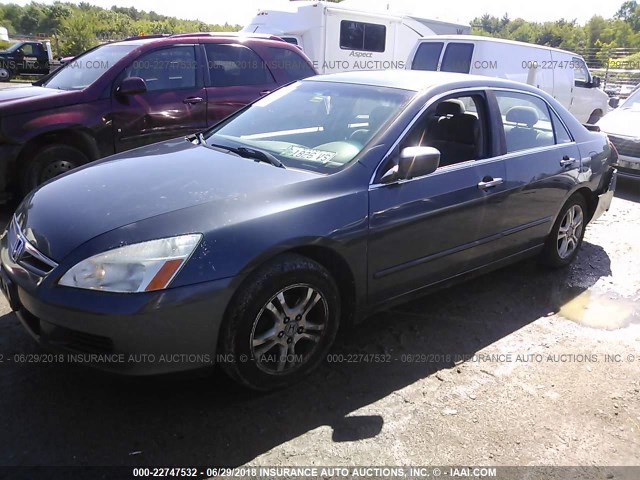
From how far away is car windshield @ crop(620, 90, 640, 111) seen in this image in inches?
360

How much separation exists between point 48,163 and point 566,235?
16.0 ft

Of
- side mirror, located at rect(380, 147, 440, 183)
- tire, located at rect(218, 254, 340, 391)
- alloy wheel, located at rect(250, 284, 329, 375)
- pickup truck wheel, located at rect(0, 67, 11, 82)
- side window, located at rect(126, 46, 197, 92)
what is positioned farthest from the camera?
pickup truck wheel, located at rect(0, 67, 11, 82)

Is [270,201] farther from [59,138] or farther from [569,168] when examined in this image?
[59,138]

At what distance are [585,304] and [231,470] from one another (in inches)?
121

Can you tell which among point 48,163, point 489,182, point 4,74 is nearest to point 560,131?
point 489,182

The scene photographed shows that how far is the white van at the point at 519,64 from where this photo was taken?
10.2m

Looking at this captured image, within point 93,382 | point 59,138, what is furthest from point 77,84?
point 93,382

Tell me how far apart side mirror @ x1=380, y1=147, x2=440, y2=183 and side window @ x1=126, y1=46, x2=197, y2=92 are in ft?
12.2

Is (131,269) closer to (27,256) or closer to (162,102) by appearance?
(27,256)

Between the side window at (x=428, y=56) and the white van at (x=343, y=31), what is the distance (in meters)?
4.05

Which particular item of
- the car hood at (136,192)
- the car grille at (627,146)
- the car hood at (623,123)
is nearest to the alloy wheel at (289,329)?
the car hood at (136,192)

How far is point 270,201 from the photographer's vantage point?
272 centimetres

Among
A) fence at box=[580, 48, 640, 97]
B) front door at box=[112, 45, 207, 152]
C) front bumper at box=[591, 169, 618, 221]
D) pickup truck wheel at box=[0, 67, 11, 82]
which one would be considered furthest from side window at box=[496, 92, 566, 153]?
pickup truck wheel at box=[0, 67, 11, 82]

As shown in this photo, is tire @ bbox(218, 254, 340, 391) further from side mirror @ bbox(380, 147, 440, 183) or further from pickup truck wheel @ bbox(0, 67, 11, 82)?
pickup truck wheel @ bbox(0, 67, 11, 82)
